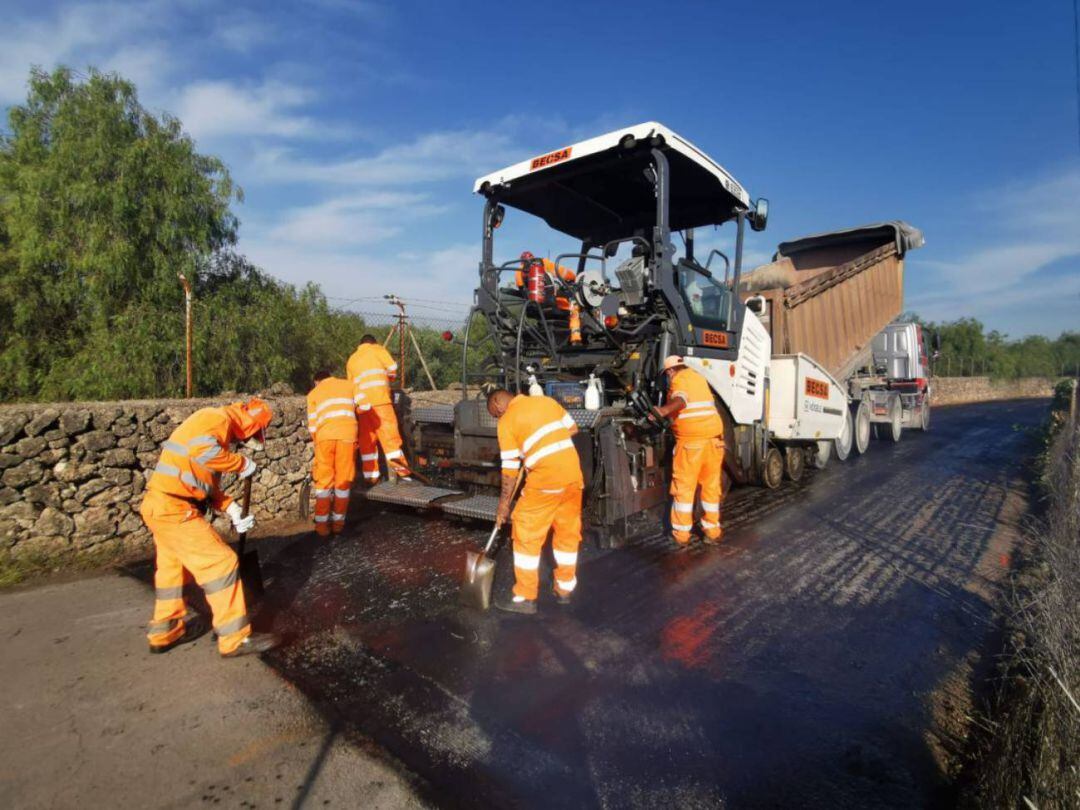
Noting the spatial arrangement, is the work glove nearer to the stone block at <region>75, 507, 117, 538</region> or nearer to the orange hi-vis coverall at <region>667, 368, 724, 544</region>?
the stone block at <region>75, 507, 117, 538</region>

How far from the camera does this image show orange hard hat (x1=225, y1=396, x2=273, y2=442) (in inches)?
139

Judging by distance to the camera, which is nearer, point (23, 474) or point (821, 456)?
point (23, 474)

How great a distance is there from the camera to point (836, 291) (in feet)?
28.3

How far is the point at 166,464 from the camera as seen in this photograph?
126 inches

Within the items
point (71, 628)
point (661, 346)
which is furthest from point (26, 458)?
point (661, 346)

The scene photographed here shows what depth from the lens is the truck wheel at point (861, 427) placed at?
10797 millimetres

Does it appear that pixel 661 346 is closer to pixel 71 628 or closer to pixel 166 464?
pixel 166 464

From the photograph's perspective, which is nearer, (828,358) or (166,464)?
(166,464)

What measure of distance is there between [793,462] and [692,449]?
361 centimetres

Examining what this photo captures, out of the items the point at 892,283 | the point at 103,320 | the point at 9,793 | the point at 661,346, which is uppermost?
the point at 892,283

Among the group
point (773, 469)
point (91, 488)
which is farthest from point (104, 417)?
point (773, 469)

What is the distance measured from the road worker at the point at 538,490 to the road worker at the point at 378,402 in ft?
7.38

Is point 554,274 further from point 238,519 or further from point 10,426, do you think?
point 10,426

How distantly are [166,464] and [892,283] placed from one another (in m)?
11.0
